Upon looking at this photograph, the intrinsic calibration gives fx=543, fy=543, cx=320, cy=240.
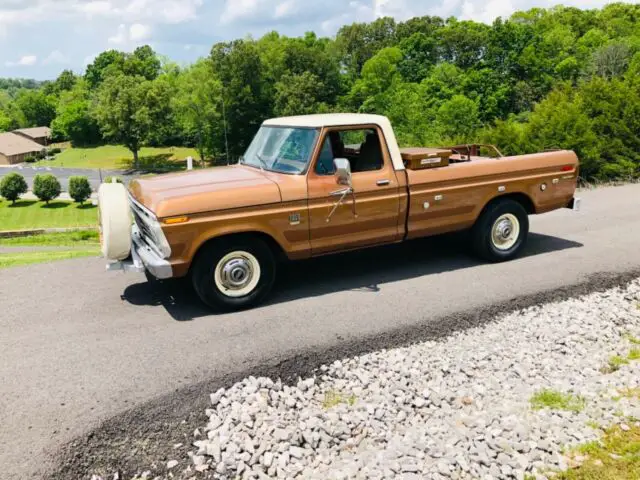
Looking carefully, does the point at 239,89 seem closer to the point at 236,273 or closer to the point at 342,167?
the point at 342,167

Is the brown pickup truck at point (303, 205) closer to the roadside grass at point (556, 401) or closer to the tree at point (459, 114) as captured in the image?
the roadside grass at point (556, 401)

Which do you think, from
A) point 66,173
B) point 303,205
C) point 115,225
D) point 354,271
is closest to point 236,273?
point 303,205

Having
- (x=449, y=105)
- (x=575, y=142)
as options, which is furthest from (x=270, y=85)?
(x=575, y=142)

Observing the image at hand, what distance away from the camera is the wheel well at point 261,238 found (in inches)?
236

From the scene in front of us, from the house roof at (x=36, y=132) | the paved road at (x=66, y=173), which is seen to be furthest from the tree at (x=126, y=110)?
the house roof at (x=36, y=132)

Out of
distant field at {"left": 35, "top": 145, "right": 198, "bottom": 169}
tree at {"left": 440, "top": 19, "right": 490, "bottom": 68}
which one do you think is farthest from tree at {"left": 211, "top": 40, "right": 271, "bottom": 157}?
tree at {"left": 440, "top": 19, "right": 490, "bottom": 68}

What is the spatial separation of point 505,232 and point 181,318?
4.62 m

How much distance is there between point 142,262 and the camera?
20.4 ft

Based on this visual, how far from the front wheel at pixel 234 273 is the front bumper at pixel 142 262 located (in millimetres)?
346

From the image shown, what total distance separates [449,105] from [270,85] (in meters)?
23.7

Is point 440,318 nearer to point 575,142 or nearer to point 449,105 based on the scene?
point 575,142

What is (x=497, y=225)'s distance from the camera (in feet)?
25.2

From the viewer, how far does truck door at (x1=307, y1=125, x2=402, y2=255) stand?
252 inches

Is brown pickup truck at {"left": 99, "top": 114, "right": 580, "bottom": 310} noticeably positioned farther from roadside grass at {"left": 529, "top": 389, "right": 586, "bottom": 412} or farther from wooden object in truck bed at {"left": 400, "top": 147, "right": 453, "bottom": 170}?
roadside grass at {"left": 529, "top": 389, "right": 586, "bottom": 412}
